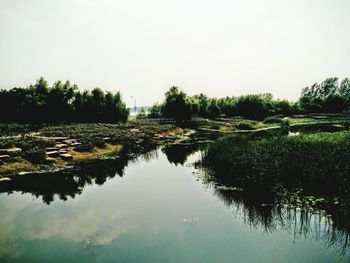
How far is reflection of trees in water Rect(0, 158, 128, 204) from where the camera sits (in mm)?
17578

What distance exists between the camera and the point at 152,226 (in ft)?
40.6

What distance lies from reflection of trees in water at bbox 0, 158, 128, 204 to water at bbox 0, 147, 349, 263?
0.38ft

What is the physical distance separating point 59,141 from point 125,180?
39.0 ft

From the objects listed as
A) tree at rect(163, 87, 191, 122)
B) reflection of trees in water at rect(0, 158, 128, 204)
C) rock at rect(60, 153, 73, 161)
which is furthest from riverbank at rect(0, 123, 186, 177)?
tree at rect(163, 87, 191, 122)

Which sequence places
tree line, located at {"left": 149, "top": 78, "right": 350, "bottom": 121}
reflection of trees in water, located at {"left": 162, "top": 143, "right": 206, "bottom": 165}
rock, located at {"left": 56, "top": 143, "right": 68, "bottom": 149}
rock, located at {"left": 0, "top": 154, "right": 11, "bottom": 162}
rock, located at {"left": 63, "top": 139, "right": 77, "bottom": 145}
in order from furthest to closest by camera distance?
tree line, located at {"left": 149, "top": 78, "right": 350, "bottom": 121}
rock, located at {"left": 63, "top": 139, "right": 77, "bottom": 145}
reflection of trees in water, located at {"left": 162, "top": 143, "right": 206, "bottom": 165}
rock, located at {"left": 56, "top": 143, "right": 68, "bottom": 149}
rock, located at {"left": 0, "top": 154, "right": 11, "bottom": 162}

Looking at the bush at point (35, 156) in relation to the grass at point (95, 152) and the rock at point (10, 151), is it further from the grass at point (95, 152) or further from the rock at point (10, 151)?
the grass at point (95, 152)

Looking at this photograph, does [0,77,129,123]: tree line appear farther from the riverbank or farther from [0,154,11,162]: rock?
[0,154,11,162]: rock

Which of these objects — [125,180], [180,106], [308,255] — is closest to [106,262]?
[308,255]

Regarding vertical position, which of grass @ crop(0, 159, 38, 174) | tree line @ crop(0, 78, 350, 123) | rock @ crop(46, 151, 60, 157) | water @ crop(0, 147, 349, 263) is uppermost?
tree line @ crop(0, 78, 350, 123)

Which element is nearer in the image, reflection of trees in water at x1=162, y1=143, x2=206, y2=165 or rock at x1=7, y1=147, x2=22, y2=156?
rock at x1=7, y1=147, x2=22, y2=156

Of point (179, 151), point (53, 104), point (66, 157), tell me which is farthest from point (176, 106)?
point (66, 157)

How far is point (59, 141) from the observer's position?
29.4 metres

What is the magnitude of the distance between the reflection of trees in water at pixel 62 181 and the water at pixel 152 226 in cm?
12

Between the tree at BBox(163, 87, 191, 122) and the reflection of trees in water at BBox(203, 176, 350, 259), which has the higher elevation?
the tree at BBox(163, 87, 191, 122)
